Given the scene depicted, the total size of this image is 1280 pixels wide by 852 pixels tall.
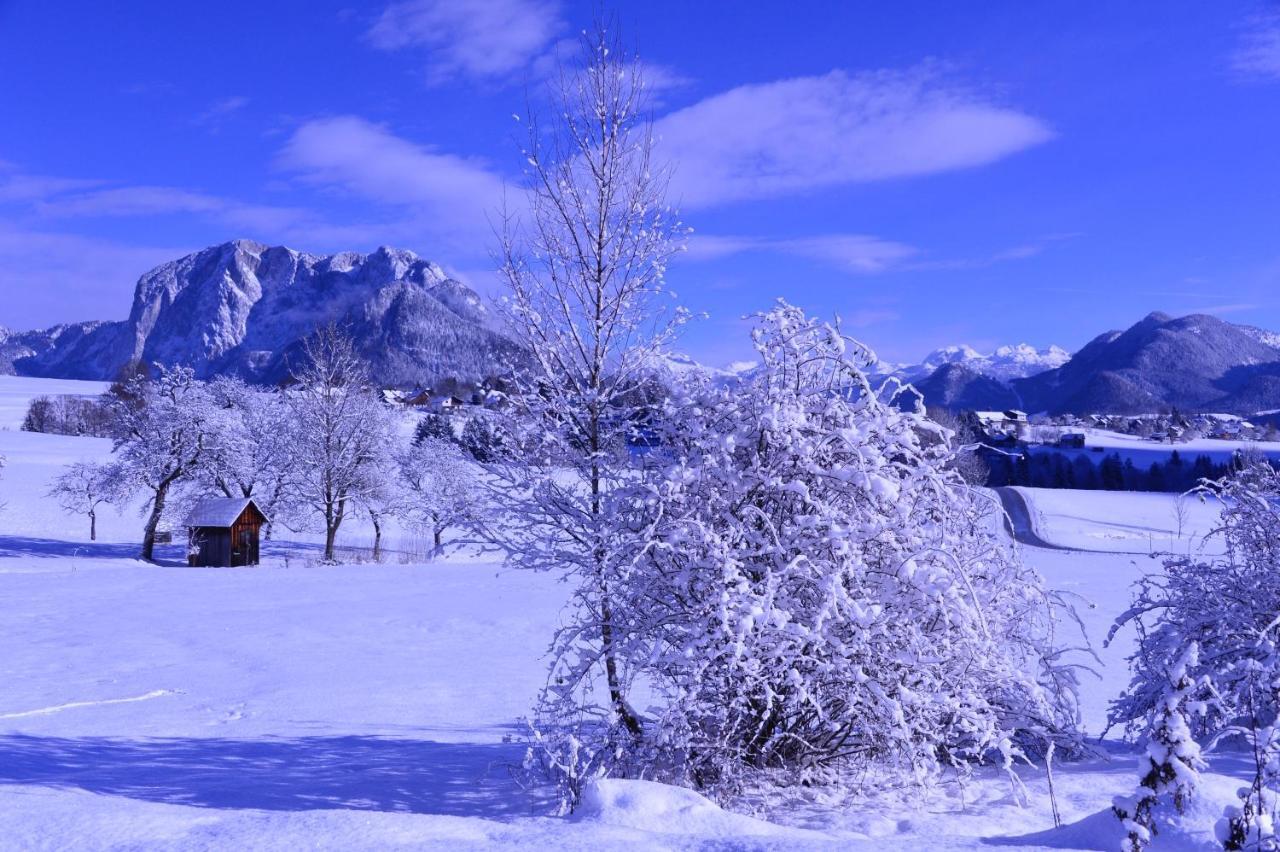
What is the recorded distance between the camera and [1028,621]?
7.33 meters

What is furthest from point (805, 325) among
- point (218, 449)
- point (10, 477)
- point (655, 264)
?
point (10, 477)

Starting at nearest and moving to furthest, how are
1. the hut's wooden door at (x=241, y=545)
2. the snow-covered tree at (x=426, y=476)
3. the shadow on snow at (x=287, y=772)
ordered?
the shadow on snow at (x=287, y=772)
the hut's wooden door at (x=241, y=545)
the snow-covered tree at (x=426, y=476)

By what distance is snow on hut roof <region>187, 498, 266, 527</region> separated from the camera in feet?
105

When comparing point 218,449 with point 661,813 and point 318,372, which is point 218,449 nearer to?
point 318,372

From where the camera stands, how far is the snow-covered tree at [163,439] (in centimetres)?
3325

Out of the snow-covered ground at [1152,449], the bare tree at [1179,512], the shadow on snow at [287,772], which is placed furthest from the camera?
the snow-covered ground at [1152,449]

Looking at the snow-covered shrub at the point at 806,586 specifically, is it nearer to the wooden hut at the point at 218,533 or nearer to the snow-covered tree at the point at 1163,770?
the snow-covered tree at the point at 1163,770

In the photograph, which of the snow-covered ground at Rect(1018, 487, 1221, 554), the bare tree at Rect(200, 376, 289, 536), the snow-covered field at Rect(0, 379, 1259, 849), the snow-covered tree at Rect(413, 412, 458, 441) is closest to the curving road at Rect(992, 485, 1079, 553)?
the snow-covered ground at Rect(1018, 487, 1221, 554)

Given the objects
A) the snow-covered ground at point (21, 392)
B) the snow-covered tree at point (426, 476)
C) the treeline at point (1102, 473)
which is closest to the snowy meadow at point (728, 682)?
the snow-covered tree at point (426, 476)

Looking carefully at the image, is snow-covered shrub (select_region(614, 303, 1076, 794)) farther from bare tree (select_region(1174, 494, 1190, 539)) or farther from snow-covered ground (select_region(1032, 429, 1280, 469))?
snow-covered ground (select_region(1032, 429, 1280, 469))

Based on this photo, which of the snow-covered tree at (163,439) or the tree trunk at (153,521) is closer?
the tree trunk at (153,521)

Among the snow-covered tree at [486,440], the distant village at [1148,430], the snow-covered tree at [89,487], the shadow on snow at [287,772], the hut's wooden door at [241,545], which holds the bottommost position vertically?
the hut's wooden door at [241,545]

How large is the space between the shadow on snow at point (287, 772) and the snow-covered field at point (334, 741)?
0.12ft

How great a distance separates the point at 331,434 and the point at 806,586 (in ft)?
97.4
